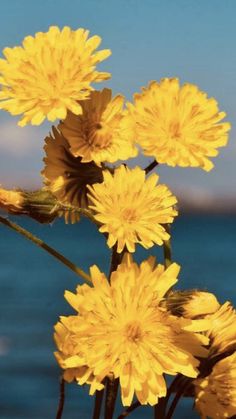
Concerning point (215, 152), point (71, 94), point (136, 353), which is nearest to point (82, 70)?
point (71, 94)

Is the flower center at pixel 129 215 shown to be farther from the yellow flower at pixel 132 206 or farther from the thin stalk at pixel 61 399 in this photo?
the thin stalk at pixel 61 399

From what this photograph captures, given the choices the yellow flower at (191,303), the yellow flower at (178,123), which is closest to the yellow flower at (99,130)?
the yellow flower at (178,123)

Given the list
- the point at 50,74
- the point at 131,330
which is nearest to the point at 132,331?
the point at 131,330

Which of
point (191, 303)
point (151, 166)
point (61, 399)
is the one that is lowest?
point (61, 399)

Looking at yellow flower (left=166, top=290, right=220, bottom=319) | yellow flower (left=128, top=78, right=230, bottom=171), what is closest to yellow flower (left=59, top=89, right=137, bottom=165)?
yellow flower (left=128, top=78, right=230, bottom=171)

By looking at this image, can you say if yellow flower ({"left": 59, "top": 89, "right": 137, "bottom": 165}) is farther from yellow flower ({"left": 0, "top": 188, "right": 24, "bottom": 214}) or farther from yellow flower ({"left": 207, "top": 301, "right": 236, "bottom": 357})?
yellow flower ({"left": 207, "top": 301, "right": 236, "bottom": 357})

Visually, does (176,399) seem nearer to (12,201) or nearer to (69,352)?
(69,352)
